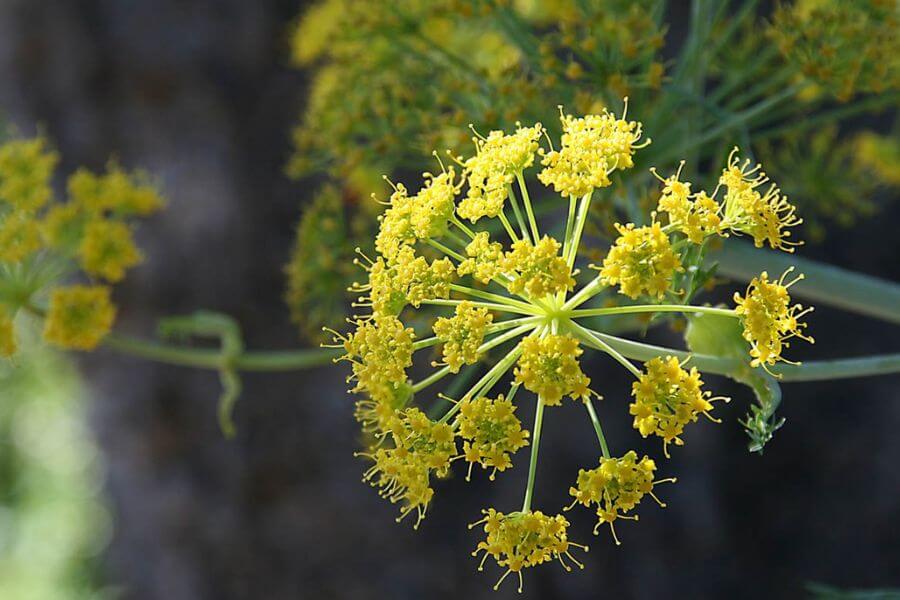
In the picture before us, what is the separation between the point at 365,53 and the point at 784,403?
172cm

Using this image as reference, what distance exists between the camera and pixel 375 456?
3.46 feet

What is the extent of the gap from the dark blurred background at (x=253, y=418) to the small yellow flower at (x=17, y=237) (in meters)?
1.56

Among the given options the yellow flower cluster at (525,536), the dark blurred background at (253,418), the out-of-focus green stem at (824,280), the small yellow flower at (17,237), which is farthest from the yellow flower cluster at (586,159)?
the dark blurred background at (253,418)

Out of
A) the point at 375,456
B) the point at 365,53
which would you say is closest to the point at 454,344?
the point at 375,456

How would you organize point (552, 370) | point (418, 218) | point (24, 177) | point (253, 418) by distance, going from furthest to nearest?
1. point (253, 418)
2. point (24, 177)
3. point (418, 218)
4. point (552, 370)

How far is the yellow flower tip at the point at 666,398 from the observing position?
3.06 ft

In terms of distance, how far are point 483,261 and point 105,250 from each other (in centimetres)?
90

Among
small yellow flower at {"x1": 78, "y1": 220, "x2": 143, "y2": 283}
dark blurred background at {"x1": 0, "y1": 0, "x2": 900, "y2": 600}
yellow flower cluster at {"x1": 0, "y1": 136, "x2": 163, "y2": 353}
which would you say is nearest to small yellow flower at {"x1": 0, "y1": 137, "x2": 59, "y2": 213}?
yellow flower cluster at {"x1": 0, "y1": 136, "x2": 163, "y2": 353}

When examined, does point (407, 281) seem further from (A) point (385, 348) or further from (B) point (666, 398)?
(B) point (666, 398)

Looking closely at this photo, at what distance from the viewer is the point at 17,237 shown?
1.45 meters

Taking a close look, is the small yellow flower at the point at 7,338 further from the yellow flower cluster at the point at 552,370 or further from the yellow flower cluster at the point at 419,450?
the yellow flower cluster at the point at 552,370

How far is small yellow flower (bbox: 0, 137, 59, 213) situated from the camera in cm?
149

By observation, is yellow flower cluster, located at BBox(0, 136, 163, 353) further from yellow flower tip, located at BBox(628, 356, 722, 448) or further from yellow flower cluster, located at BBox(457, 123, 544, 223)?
yellow flower tip, located at BBox(628, 356, 722, 448)

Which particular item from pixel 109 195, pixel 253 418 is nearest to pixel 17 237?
pixel 109 195
